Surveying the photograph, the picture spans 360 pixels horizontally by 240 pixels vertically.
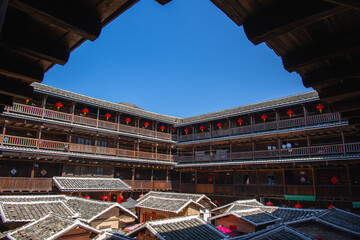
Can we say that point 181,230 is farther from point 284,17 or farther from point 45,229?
point 284,17

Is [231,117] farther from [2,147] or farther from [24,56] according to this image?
[24,56]

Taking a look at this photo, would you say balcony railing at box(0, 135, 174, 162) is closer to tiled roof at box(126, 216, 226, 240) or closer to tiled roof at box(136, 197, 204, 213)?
tiled roof at box(136, 197, 204, 213)

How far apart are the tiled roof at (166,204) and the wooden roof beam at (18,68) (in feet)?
44.1

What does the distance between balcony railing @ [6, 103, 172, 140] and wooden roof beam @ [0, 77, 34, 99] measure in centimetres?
1763

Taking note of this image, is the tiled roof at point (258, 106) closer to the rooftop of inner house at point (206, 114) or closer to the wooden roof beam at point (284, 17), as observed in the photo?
the rooftop of inner house at point (206, 114)

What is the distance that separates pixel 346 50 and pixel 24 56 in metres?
4.15

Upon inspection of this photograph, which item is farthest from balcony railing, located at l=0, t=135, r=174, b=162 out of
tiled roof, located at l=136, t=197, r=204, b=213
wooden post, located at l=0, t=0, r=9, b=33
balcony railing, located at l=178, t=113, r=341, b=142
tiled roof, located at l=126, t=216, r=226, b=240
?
wooden post, located at l=0, t=0, r=9, b=33

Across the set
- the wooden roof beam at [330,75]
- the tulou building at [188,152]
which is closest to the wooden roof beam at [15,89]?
the wooden roof beam at [330,75]

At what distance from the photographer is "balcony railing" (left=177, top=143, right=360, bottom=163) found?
19.4 m

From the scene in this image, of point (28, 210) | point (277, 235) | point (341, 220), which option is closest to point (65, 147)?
point (28, 210)

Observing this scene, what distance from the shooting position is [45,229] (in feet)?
29.6

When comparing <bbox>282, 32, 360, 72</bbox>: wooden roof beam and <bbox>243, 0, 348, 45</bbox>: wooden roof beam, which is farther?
<bbox>282, 32, 360, 72</bbox>: wooden roof beam

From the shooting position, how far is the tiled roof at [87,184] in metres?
19.7

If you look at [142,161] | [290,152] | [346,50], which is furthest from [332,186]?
[346,50]
